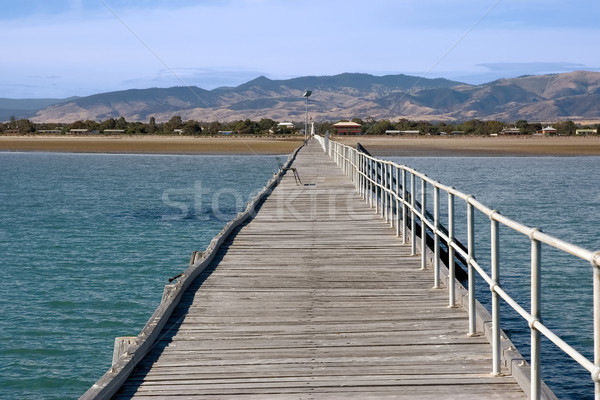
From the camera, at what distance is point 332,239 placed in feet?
35.0

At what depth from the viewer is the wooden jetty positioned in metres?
4.85

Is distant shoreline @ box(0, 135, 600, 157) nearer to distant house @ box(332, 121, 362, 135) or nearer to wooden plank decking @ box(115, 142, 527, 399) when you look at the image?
distant house @ box(332, 121, 362, 135)

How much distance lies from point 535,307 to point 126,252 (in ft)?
49.7

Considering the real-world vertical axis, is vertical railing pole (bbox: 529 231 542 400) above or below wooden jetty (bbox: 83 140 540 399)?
above

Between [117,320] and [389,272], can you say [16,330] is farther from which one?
[389,272]

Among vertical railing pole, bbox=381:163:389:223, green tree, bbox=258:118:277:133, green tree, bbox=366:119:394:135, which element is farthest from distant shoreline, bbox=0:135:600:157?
vertical railing pole, bbox=381:163:389:223

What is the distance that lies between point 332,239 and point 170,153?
2419 inches

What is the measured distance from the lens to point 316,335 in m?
5.94

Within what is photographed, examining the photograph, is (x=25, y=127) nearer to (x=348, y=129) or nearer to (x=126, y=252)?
(x=348, y=129)

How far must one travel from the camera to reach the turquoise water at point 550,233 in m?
9.95

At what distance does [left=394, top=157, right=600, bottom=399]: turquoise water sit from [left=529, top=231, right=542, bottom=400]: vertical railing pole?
4.57m

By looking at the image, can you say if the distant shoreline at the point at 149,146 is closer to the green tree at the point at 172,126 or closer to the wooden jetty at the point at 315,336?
the green tree at the point at 172,126

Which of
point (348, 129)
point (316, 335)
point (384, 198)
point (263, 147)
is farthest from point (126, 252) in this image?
point (348, 129)

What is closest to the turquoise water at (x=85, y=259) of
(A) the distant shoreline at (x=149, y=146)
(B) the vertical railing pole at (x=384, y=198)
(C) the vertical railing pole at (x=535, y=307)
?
(B) the vertical railing pole at (x=384, y=198)
